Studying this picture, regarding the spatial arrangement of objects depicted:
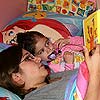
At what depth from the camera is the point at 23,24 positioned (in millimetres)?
1669

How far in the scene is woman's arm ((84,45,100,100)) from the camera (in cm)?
104

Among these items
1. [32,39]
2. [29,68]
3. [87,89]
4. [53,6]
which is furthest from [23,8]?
[87,89]

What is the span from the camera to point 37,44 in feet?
4.92

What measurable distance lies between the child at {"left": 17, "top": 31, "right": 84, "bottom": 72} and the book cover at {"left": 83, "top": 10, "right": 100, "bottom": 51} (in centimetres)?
40

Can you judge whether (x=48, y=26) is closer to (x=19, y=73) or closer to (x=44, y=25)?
(x=44, y=25)

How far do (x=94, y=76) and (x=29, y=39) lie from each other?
565 mm

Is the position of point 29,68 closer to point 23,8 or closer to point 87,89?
point 87,89

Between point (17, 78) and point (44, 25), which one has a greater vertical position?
point (44, 25)

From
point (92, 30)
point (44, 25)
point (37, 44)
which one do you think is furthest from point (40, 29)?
point (92, 30)

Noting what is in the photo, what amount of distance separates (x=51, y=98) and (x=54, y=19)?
64 centimetres

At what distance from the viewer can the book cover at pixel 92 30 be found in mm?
1003

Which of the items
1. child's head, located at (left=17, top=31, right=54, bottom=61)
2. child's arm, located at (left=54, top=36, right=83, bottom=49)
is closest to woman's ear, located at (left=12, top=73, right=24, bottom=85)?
child's head, located at (left=17, top=31, right=54, bottom=61)

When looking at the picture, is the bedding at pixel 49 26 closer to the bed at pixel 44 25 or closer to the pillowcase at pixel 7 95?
the bed at pixel 44 25

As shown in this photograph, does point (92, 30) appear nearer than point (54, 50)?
Yes
